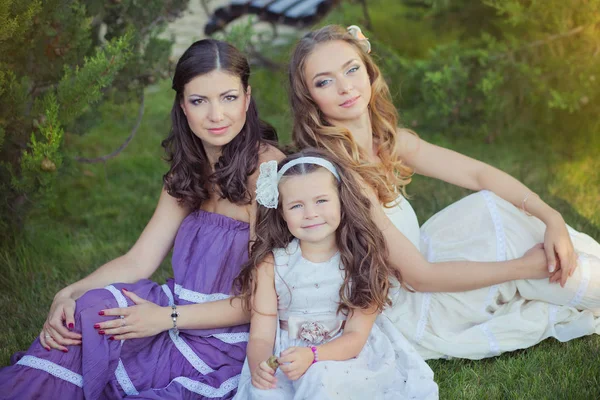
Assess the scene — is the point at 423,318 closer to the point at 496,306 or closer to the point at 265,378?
the point at 496,306

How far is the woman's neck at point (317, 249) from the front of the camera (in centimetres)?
263

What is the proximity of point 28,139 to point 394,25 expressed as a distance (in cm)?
404

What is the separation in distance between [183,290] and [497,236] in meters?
1.25

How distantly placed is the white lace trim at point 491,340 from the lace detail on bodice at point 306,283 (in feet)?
2.08

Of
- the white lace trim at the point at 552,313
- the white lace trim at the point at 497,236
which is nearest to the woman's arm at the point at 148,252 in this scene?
the white lace trim at the point at 497,236

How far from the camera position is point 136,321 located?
2598 mm

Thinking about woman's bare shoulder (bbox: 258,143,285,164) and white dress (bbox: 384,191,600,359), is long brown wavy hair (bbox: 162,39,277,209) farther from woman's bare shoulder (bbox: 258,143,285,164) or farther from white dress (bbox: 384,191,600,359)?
white dress (bbox: 384,191,600,359)

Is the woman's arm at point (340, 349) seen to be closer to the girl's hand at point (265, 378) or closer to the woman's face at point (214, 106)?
the girl's hand at point (265, 378)

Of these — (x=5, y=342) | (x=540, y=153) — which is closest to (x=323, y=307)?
(x=5, y=342)

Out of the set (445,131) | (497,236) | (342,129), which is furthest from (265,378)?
(445,131)

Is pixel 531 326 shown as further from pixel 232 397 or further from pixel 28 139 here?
Answer: pixel 28 139

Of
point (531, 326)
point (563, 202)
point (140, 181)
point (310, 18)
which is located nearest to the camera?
point (531, 326)

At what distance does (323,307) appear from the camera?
2633mm

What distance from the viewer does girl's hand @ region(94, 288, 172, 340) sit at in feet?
8.37
